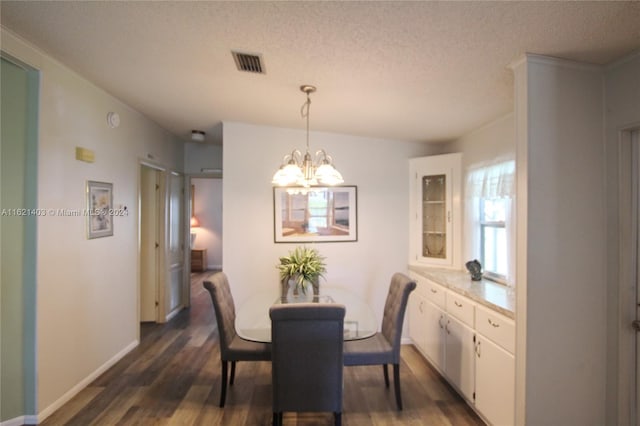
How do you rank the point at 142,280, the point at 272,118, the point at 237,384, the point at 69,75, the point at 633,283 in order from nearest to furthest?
1. the point at 633,283
2. the point at 69,75
3. the point at 237,384
4. the point at 272,118
5. the point at 142,280

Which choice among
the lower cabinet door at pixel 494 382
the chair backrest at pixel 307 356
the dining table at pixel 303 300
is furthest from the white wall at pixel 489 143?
the chair backrest at pixel 307 356

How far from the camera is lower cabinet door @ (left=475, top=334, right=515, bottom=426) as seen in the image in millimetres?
2059

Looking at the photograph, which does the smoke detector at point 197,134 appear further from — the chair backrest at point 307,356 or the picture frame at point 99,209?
the chair backrest at point 307,356

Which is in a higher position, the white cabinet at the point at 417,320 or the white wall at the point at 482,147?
the white wall at the point at 482,147

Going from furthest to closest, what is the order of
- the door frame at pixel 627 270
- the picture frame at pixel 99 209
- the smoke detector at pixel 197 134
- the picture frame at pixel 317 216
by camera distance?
the smoke detector at pixel 197 134
the picture frame at pixel 317 216
the picture frame at pixel 99 209
the door frame at pixel 627 270

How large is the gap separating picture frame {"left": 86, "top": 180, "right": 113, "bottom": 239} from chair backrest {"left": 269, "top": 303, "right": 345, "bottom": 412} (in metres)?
2.03

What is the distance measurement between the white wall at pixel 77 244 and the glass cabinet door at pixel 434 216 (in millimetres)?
3218

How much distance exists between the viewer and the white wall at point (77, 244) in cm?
242

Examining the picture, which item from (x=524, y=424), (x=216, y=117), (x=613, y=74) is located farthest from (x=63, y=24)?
(x=524, y=424)

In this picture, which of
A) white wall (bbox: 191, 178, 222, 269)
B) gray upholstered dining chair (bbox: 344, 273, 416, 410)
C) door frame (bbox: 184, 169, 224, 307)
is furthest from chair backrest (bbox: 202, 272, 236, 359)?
white wall (bbox: 191, 178, 222, 269)

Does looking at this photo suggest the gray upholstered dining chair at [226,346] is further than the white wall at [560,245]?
Yes

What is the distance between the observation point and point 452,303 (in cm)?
280

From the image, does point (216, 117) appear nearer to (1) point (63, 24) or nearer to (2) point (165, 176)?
(2) point (165, 176)

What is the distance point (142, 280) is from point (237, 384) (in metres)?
2.36
